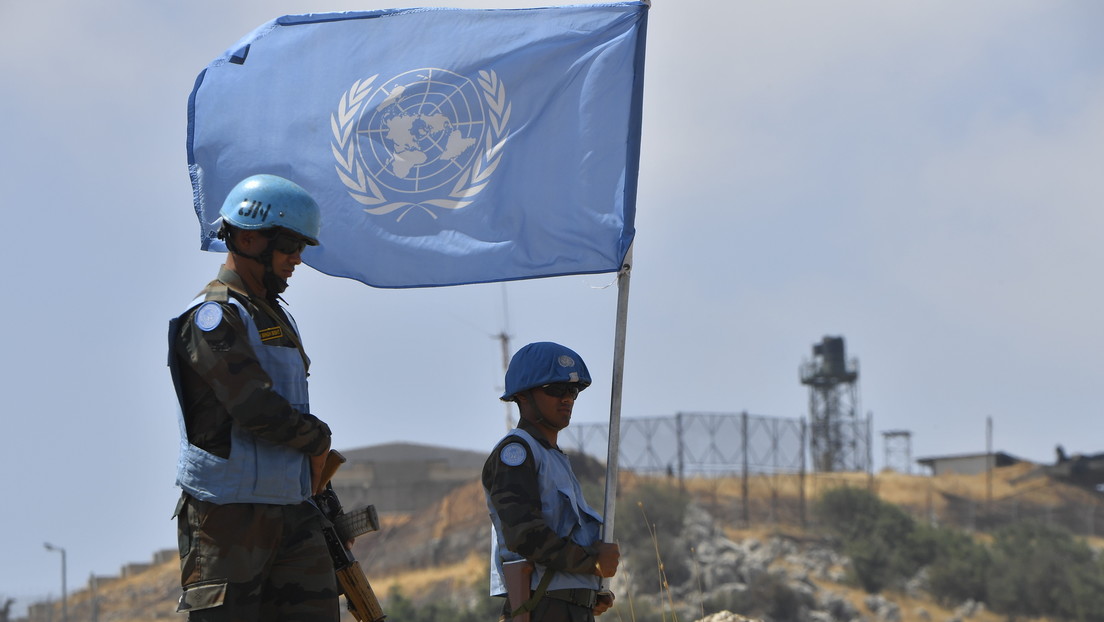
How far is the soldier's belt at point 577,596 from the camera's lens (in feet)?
15.8

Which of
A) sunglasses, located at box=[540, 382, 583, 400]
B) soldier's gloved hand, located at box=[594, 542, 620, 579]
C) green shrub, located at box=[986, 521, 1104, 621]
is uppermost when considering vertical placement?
sunglasses, located at box=[540, 382, 583, 400]

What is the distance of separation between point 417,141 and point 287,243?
151 centimetres

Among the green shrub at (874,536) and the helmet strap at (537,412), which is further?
the green shrub at (874,536)

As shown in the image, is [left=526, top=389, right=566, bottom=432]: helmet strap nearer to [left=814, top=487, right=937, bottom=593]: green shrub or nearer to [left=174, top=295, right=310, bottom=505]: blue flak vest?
[left=174, top=295, right=310, bottom=505]: blue flak vest

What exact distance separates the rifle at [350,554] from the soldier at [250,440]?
0.19m

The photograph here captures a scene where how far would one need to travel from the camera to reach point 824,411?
73438 millimetres

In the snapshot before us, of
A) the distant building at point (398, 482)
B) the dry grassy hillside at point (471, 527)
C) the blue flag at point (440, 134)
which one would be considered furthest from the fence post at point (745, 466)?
the blue flag at point (440, 134)

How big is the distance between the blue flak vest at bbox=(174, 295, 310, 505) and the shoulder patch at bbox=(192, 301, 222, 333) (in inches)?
2.5

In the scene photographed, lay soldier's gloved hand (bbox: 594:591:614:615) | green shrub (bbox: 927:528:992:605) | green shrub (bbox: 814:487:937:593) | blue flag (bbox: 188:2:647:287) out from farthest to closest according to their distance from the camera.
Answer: green shrub (bbox: 814:487:937:593) < green shrub (bbox: 927:528:992:605) < blue flag (bbox: 188:2:647:287) < soldier's gloved hand (bbox: 594:591:614:615)

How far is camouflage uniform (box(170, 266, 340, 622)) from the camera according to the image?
13.0 ft

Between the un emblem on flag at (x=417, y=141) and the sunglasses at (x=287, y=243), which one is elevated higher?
the un emblem on flag at (x=417, y=141)

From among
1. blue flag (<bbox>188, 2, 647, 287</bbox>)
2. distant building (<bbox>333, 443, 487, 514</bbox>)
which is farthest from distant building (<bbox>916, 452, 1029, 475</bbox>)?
blue flag (<bbox>188, 2, 647, 287</bbox>)

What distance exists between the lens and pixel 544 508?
486 centimetres

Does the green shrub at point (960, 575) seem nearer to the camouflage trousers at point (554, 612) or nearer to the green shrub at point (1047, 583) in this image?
the green shrub at point (1047, 583)
